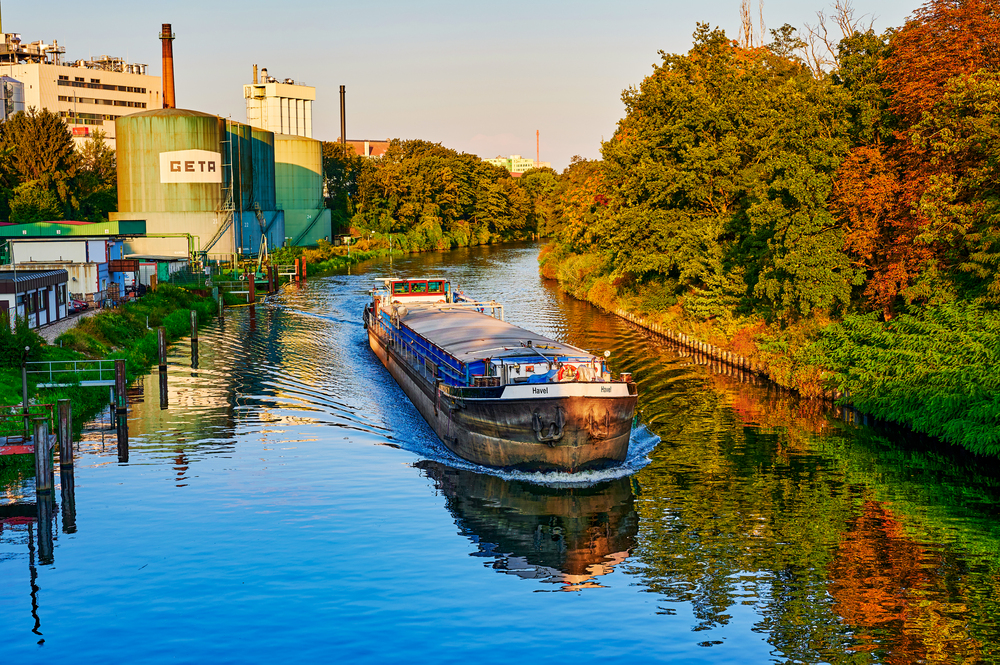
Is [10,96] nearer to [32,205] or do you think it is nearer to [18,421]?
[32,205]

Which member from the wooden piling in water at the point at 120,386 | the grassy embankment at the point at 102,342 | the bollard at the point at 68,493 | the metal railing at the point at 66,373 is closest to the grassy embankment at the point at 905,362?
the wooden piling in water at the point at 120,386

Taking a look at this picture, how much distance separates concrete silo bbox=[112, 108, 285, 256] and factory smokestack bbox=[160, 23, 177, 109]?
6.83 meters

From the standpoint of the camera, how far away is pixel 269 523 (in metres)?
28.8

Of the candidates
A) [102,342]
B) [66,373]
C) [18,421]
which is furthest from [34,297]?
[18,421]

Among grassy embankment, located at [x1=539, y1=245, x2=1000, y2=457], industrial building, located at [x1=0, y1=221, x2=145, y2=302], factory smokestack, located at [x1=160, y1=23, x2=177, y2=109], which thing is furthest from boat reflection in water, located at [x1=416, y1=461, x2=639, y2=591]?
factory smokestack, located at [x1=160, y1=23, x2=177, y2=109]

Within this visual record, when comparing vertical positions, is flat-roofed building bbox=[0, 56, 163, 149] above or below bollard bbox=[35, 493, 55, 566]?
above

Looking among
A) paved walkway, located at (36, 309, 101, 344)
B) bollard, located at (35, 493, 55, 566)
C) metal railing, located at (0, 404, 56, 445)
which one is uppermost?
paved walkway, located at (36, 309, 101, 344)

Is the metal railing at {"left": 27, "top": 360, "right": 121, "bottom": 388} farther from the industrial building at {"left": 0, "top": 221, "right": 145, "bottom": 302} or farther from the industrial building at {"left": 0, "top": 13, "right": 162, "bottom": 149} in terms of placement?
the industrial building at {"left": 0, "top": 13, "right": 162, "bottom": 149}

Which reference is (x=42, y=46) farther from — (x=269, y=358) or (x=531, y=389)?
(x=531, y=389)

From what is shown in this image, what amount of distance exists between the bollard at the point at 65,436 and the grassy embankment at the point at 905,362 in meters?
30.2

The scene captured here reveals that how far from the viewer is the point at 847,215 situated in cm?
4912

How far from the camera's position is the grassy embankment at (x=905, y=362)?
35.9 meters

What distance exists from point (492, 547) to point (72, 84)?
18403 cm

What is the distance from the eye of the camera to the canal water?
2159 centimetres
